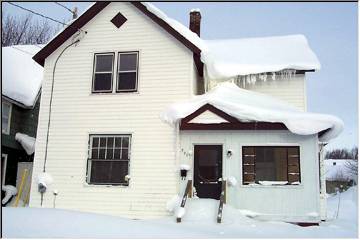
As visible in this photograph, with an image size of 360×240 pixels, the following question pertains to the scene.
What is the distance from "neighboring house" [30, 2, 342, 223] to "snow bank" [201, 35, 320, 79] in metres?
0.07

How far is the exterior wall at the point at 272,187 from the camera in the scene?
35.4 feet

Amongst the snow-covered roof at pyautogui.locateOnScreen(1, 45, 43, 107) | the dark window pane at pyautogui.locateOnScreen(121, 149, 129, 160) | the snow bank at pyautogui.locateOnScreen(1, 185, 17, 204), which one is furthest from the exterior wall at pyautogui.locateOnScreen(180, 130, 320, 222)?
the snow-covered roof at pyautogui.locateOnScreen(1, 45, 43, 107)

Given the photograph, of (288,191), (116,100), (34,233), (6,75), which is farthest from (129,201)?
(6,75)

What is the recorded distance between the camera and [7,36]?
33.4 m

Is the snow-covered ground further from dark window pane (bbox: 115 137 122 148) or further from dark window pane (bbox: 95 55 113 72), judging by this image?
dark window pane (bbox: 95 55 113 72)

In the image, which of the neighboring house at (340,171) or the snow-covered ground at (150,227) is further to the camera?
the neighboring house at (340,171)

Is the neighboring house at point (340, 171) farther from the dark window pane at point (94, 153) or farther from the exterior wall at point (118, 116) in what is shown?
the dark window pane at point (94, 153)

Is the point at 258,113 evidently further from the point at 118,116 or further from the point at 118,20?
the point at 118,20

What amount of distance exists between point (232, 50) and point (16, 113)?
359 inches

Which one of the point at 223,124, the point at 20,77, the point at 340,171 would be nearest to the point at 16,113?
the point at 20,77

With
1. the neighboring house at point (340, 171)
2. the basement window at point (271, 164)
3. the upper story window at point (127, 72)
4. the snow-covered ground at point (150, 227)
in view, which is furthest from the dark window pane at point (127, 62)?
the neighboring house at point (340, 171)

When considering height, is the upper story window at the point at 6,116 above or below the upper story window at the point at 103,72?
below

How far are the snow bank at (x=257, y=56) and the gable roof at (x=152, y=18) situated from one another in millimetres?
617

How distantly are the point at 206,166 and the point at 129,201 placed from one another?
2.45m
